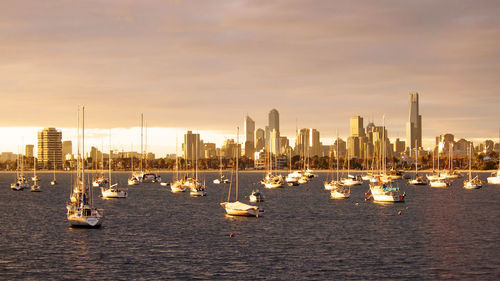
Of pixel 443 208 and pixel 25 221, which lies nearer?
pixel 25 221

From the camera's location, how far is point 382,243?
85375 mm

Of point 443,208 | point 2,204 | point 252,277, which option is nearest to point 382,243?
point 252,277

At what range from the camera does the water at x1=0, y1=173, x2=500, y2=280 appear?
6650 cm

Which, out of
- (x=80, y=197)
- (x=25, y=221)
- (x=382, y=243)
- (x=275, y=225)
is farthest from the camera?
(x=25, y=221)

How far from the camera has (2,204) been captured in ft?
530

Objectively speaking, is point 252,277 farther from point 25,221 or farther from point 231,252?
point 25,221

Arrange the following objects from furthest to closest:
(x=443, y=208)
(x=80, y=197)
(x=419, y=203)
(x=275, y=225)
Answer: (x=419, y=203) < (x=443, y=208) < (x=275, y=225) < (x=80, y=197)

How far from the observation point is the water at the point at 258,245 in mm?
66500

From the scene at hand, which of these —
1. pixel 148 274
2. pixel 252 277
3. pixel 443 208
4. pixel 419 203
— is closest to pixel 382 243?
pixel 252 277

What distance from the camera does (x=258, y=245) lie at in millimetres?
83312

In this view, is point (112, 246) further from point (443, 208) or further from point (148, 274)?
point (443, 208)

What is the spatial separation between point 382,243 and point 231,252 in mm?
20966

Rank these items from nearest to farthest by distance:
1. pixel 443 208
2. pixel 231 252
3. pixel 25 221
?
pixel 231 252, pixel 25 221, pixel 443 208

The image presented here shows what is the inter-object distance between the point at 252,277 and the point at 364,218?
187 feet
